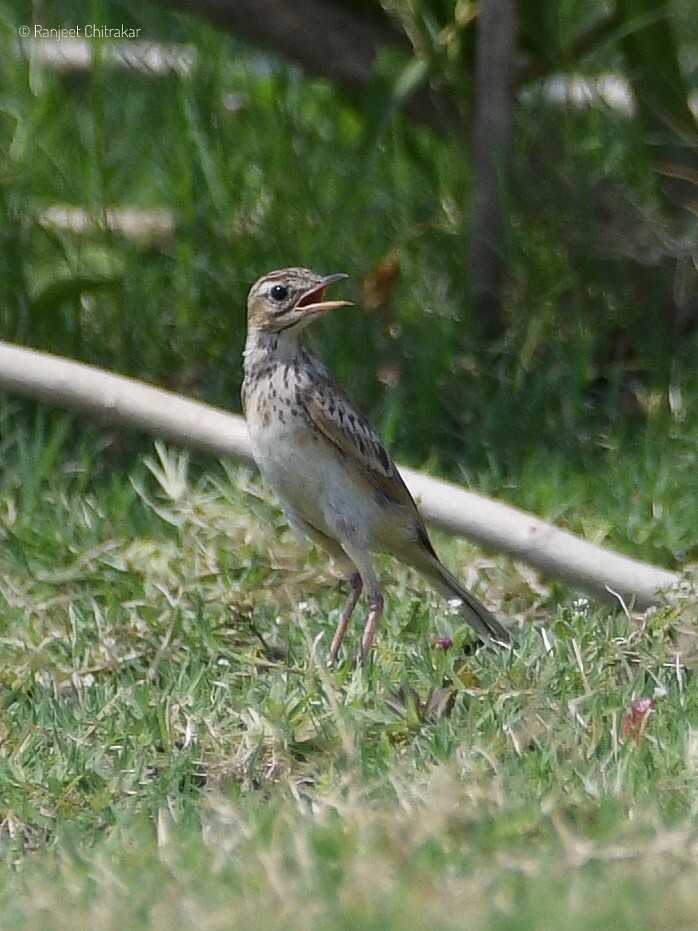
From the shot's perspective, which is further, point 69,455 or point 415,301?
point 415,301

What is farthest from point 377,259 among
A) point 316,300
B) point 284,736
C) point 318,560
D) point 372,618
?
point 284,736

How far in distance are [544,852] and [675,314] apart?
→ 4934 mm

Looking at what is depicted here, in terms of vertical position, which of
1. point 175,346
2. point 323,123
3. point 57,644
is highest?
point 323,123

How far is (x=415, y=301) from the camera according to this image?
862 centimetres

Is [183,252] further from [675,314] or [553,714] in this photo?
[553,714]

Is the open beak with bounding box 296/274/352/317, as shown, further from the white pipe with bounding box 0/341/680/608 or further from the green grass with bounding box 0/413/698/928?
the green grass with bounding box 0/413/698/928

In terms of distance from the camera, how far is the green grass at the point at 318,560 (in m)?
3.95

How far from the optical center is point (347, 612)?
6207mm

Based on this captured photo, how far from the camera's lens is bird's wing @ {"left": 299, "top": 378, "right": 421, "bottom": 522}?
610 cm

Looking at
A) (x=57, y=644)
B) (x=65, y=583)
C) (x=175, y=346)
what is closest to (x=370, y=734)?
(x=57, y=644)

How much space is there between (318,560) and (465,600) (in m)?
1.00

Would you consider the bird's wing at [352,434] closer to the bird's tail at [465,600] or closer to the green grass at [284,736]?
the bird's tail at [465,600]

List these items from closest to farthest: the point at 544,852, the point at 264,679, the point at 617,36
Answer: the point at 544,852 < the point at 264,679 < the point at 617,36

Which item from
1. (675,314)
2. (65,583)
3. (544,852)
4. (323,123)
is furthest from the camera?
(323,123)
